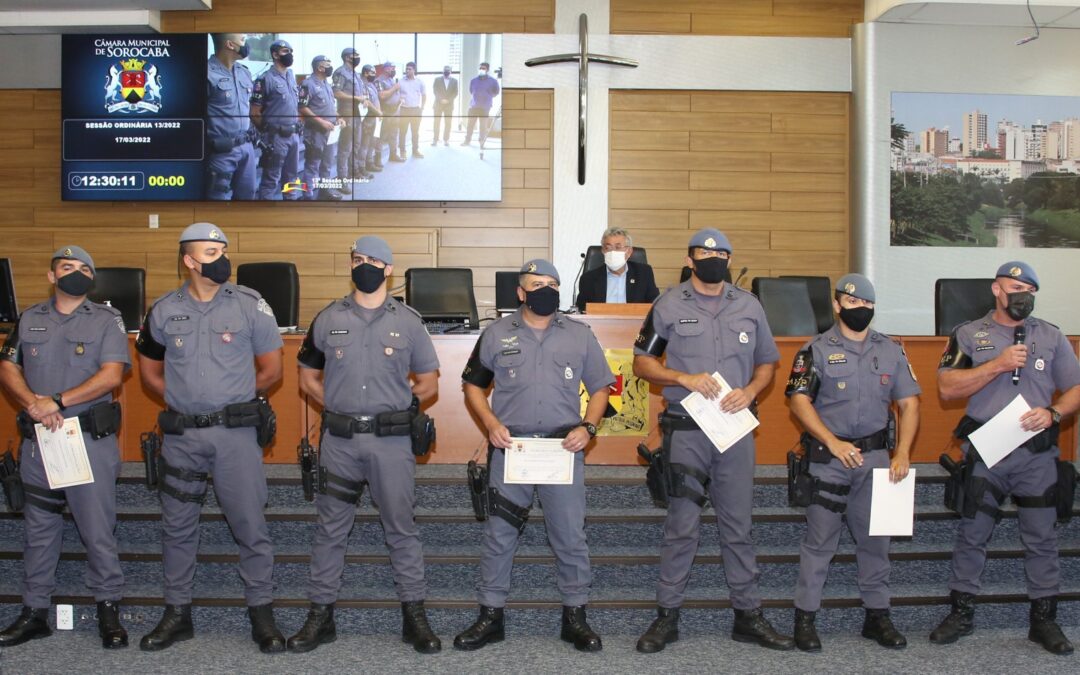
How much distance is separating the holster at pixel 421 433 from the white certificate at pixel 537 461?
1.20 ft

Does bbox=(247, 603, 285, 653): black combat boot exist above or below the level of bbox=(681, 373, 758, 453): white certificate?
below

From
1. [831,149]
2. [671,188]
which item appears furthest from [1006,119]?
[671,188]

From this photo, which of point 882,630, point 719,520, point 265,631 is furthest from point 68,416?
point 882,630

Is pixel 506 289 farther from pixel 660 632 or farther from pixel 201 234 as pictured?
pixel 660 632

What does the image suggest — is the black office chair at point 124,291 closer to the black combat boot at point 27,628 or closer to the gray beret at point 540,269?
the black combat boot at point 27,628

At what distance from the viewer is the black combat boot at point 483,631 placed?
448 cm

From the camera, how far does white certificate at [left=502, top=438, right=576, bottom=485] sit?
4.42m

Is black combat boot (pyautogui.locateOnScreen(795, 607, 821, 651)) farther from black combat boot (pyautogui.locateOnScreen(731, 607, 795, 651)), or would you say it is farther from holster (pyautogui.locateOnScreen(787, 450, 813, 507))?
holster (pyautogui.locateOnScreen(787, 450, 813, 507))

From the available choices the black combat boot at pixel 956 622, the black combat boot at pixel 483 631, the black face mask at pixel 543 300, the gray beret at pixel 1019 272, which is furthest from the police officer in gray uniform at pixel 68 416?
the gray beret at pixel 1019 272

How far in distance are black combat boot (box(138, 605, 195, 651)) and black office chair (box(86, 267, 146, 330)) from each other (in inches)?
114

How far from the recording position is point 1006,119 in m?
8.71

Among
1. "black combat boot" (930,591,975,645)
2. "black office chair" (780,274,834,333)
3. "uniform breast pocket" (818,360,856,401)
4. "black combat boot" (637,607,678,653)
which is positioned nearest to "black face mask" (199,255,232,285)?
"black combat boot" (637,607,678,653)

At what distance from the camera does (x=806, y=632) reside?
4.54 meters

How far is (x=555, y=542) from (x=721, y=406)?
0.96 meters
